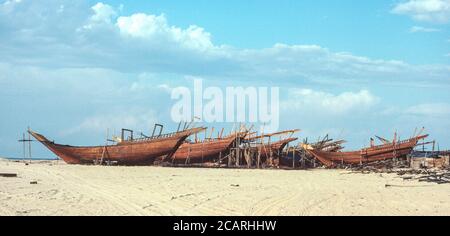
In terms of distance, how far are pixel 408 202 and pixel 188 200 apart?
5.84m

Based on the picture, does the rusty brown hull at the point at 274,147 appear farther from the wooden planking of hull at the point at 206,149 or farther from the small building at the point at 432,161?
the small building at the point at 432,161

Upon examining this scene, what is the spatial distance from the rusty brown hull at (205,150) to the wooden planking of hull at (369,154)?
787 centimetres

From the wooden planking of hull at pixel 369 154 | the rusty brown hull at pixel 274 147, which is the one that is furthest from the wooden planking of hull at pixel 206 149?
the wooden planking of hull at pixel 369 154

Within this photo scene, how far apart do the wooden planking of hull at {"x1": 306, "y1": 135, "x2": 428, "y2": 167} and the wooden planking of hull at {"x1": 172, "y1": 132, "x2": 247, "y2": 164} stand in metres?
7.59

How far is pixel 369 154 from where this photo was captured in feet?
150

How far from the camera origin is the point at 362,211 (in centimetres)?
1234

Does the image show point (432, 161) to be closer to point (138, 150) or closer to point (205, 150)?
point (205, 150)

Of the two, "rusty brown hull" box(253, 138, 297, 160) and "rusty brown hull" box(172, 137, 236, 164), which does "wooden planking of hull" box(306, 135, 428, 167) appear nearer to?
"rusty brown hull" box(253, 138, 297, 160)

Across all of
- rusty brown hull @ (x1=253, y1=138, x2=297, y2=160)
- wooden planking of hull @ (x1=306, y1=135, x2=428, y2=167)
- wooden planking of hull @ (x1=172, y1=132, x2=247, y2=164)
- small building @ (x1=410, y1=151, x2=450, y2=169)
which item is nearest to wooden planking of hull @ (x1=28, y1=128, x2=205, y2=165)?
wooden planking of hull @ (x1=172, y1=132, x2=247, y2=164)

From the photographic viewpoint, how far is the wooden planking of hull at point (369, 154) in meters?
44.2

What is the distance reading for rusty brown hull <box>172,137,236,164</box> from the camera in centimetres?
4762

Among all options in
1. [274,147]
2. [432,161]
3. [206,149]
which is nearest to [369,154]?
[432,161]
